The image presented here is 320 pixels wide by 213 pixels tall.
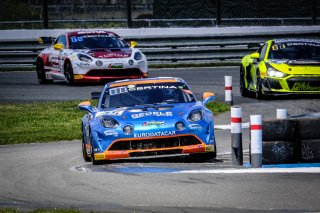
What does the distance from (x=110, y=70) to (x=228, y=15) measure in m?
7.57

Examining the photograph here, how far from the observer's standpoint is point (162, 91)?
1470 centimetres

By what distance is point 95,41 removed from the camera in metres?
27.8

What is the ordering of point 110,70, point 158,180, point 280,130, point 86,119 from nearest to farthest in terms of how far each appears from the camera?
point 158,180, point 280,130, point 86,119, point 110,70

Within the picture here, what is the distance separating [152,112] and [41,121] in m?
7.16

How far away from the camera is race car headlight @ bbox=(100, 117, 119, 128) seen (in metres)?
13.5

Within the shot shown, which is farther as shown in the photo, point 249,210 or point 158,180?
point 158,180

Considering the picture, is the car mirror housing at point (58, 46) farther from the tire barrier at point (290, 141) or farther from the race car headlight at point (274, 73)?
the tire barrier at point (290, 141)

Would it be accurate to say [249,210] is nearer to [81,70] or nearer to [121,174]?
[121,174]

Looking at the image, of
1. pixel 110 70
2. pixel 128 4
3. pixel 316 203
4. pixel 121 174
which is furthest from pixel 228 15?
pixel 316 203

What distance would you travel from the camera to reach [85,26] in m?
32.2

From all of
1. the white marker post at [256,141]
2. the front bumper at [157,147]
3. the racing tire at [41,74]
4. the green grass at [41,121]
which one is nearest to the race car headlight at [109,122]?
the front bumper at [157,147]

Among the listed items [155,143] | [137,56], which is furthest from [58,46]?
[155,143]

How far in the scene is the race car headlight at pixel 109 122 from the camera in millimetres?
13539

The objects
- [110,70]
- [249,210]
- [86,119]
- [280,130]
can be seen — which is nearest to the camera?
[249,210]
